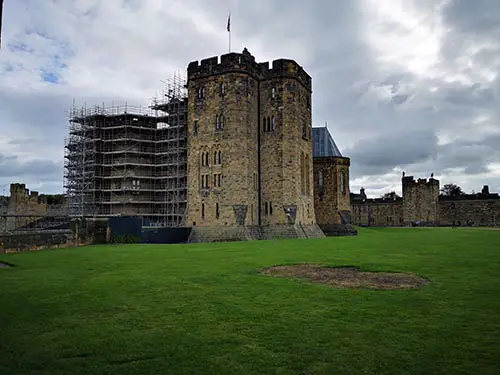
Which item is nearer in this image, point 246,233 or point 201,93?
point 246,233

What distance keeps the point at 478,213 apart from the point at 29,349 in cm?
6748

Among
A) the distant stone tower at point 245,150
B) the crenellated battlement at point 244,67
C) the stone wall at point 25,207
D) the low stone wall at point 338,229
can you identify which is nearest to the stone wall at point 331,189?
the low stone wall at point 338,229

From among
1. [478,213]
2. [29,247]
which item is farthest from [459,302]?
[478,213]

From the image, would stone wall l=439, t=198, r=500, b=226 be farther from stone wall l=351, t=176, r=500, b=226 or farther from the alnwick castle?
the alnwick castle

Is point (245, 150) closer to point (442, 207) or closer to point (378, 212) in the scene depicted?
point (378, 212)

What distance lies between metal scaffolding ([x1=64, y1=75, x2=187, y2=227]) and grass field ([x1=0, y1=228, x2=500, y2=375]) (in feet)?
93.5

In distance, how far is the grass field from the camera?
4.82 meters

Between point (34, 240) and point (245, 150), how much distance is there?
16778 millimetres

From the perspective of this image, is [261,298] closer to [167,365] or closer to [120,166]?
[167,365]

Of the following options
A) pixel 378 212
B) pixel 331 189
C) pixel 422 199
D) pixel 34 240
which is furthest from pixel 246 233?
pixel 378 212

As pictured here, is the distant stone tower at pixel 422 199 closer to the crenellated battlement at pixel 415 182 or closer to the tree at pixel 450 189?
the crenellated battlement at pixel 415 182

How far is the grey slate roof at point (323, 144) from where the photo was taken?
4469 cm

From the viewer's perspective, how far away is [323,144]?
45250 millimetres

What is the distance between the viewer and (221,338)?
226 inches
